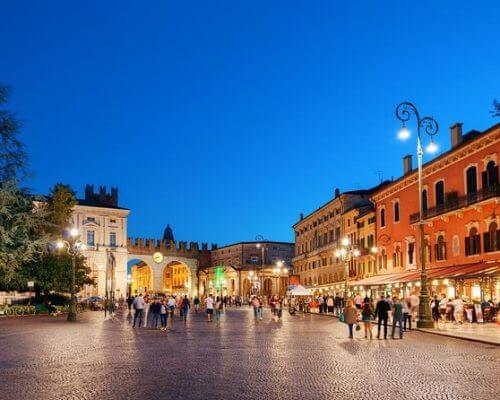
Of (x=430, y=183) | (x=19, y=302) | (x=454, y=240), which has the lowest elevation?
(x=19, y=302)

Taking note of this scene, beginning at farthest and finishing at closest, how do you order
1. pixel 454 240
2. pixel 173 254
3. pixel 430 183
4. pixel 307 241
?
pixel 173 254, pixel 307 241, pixel 430 183, pixel 454 240

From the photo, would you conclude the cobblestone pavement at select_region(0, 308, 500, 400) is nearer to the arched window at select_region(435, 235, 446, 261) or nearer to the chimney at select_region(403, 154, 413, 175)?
the arched window at select_region(435, 235, 446, 261)

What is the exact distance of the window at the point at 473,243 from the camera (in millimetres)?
35375

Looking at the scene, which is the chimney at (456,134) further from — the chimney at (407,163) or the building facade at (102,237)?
the building facade at (102,237)

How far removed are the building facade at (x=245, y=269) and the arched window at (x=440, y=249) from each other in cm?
5771

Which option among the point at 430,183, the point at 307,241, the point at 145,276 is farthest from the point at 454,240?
the point at 145,276

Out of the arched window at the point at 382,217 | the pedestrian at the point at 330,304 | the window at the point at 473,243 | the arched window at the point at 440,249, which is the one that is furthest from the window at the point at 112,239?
the window at the point at 473,243

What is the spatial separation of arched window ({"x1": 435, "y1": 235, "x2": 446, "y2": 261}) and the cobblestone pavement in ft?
62.8

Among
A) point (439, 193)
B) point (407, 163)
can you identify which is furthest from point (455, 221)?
point (407, 163)

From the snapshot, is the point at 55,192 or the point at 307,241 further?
the point at 307,241

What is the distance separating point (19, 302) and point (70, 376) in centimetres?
4484

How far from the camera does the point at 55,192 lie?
59562 millimetres

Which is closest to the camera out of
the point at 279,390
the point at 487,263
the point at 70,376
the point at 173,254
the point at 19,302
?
the point at 279,390

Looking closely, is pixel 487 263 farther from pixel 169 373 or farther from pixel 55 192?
pixel 55 192
